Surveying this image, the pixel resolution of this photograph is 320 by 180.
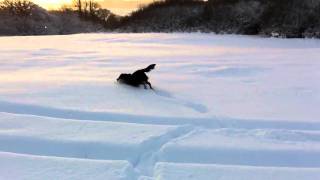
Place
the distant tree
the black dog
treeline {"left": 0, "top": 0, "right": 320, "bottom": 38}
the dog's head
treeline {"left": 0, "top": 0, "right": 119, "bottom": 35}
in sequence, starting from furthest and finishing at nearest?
the distant tree < treeline {"left": 0, "top": 0, "right": 119, "bottom": 35} < treeline {"left": 0, "top": 0, "right": 320, "bottom": 38} < the dog's head < the black dog

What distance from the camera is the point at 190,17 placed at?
2802cm

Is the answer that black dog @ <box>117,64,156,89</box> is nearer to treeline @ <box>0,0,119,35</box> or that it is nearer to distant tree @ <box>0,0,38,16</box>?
treeline @ <box>0,0,119,35</box>

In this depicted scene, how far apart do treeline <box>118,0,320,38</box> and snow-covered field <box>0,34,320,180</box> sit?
1244cm

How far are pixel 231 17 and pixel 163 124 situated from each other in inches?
832

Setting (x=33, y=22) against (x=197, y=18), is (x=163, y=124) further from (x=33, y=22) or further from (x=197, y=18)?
(x=33, y=22)

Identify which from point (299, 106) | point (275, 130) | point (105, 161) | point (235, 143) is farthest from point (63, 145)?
point (299, 106)

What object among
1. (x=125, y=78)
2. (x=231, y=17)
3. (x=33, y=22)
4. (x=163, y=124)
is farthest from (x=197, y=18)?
(x=163, y=124)

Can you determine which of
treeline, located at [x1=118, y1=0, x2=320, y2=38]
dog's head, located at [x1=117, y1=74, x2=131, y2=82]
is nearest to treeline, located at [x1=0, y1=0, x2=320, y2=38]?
treeline, located at [x1=118, y1=0, x2=320, y2=38]

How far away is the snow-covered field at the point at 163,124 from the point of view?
4.02 meters

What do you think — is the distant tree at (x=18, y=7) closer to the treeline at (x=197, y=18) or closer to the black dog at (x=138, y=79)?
the treeline at (x=197, y=18)

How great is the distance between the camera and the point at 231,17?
25.8m

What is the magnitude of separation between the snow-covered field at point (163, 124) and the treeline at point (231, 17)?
12.4 m

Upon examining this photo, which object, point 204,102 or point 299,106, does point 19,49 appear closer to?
point 204,102

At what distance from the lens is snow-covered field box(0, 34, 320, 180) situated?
402 centimetres
